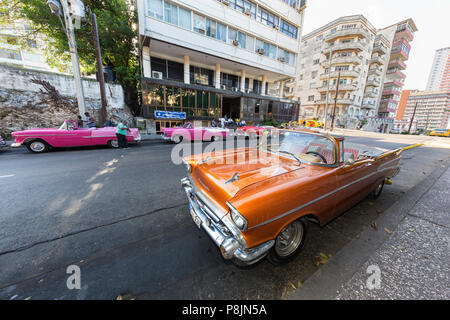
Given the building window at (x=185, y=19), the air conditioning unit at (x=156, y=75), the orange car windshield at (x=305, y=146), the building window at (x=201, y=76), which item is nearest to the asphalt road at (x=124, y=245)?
the orange car windshield at (x=305, y=146)

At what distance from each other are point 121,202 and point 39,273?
60.0 inches

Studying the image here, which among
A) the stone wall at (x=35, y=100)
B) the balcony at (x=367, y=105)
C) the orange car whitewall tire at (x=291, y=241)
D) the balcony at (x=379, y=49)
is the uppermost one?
the balcony at (x=379, y=49)

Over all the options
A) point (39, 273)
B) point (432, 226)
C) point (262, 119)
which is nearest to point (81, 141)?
point (39, 273)

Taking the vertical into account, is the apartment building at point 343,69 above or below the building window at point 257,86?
above

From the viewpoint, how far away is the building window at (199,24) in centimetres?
1472

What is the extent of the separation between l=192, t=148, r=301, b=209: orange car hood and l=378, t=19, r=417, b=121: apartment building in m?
60.9

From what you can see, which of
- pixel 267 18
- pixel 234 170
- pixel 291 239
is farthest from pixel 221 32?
pixel 291 239

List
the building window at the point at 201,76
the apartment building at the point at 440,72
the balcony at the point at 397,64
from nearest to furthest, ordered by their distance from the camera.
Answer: the building window at the point at 201,76 → the balcony at the point at 397,64 → the apartment building at the point at 440,72

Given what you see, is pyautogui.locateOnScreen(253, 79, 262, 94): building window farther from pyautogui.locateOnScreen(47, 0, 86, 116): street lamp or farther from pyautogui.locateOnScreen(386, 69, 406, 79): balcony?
pyautogui.locateOnScreen(386, 69, 406, 79): balcony

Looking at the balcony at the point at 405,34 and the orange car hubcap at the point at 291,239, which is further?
the balcony at the point at 405,34

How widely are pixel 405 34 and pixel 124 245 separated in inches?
2778

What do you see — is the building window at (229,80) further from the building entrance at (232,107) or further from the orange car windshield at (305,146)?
the orange car windshield at (305,146)

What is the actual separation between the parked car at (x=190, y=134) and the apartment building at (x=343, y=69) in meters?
31.8

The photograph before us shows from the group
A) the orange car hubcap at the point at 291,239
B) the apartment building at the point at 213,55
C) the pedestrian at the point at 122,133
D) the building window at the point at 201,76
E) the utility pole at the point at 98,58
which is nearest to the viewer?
the orange car hubcap at the point at 291,239
